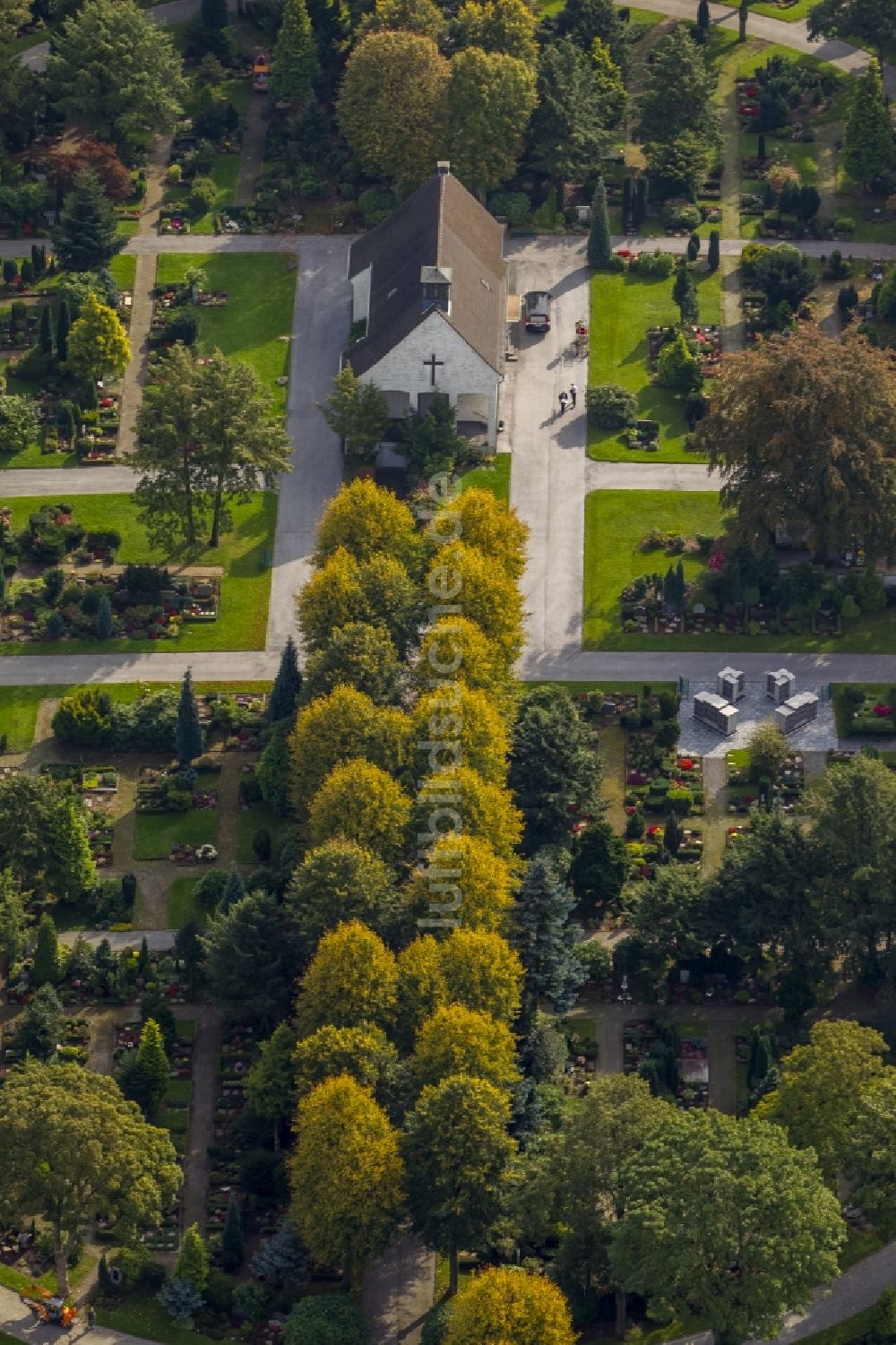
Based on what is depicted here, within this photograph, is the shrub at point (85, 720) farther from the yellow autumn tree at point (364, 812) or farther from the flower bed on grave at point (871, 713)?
the flower bed on grave at point (871, 713)

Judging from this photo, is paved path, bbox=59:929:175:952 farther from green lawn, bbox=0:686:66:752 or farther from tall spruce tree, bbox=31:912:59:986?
green lawn, bbox=0:686:66:752

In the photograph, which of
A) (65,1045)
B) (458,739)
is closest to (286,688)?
(458,739)

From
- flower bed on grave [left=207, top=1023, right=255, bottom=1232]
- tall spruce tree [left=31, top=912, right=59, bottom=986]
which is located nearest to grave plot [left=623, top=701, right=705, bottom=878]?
flower bed on grave [left=207, top=1023, right=255, bottom=1232]

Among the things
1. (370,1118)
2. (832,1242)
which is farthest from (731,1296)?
(370,1118)

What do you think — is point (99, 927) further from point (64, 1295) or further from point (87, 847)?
point (64, 1295)

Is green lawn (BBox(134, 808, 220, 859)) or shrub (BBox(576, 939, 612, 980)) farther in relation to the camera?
green lawn (BBox(134, 808, 220, 859))

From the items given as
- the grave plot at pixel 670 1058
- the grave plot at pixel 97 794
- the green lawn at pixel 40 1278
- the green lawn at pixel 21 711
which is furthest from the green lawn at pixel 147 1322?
the green lawn at pixel 21 711
